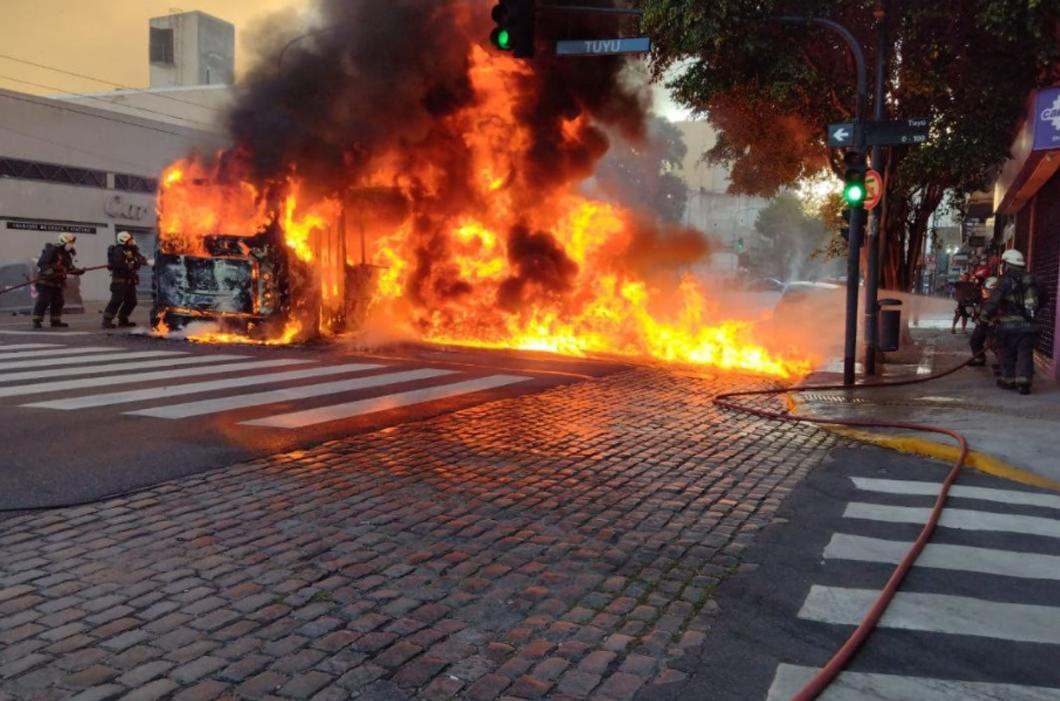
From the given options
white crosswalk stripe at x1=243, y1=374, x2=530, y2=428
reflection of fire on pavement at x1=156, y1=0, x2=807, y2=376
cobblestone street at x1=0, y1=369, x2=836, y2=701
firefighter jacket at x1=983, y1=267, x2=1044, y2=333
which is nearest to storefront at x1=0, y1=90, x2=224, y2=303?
reflection of fire on pavement at x1=156, y1=0, x2=807, y2=376

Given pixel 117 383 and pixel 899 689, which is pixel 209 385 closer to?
pixel 117 383

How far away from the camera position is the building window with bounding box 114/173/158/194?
31.9 m

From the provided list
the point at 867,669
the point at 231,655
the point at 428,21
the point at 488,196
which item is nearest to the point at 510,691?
the point at 231,655

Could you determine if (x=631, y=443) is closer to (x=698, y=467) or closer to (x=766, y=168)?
(x=698, y=467)

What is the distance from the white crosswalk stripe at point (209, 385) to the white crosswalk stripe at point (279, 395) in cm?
53

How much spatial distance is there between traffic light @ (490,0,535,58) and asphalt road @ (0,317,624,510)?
14.8 feet

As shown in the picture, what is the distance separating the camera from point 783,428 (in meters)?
8.76

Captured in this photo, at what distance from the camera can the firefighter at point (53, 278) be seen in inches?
637

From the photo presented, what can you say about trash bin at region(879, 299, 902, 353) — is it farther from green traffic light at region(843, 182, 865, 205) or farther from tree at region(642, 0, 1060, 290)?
green traffic light at region(843, 182, 865, 205)

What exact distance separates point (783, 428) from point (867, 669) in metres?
5.57

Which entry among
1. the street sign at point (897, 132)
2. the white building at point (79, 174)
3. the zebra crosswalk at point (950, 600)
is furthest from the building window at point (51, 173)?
the zebra crosswalk at point (950, 600)

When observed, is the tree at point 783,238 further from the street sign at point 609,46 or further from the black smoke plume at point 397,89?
the street sign at point 609,46

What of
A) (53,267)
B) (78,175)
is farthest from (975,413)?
(78,175)

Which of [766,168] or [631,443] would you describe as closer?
[631,443]
